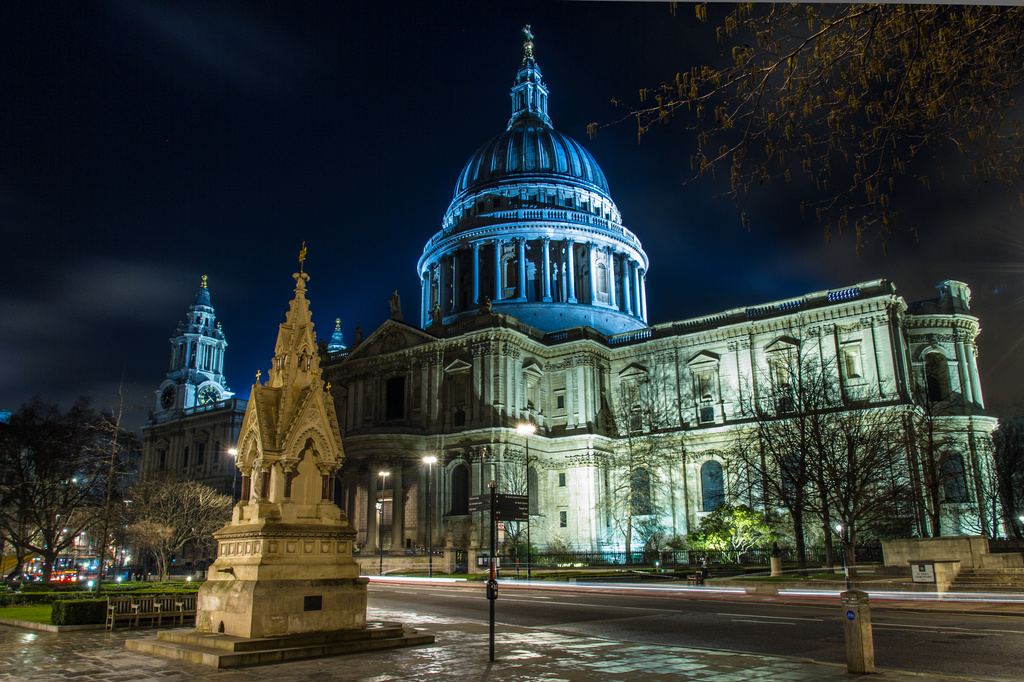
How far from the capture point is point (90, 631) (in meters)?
18.6

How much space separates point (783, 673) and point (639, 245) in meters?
75.3

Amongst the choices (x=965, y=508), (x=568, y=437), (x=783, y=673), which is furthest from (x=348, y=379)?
(x=783, y=673)

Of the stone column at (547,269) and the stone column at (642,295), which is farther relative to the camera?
the stone column at (642,295)

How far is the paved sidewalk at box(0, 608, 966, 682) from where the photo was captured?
11094 millimetres

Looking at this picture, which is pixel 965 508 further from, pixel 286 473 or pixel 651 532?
pixel 286 473

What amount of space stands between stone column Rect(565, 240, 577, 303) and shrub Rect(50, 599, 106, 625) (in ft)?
189

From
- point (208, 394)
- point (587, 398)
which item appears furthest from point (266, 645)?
point (208, 394)

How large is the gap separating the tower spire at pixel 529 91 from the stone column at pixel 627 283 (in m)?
24.2

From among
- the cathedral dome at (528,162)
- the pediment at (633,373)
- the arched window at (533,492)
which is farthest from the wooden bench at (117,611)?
the cathedral dome at (528,162)

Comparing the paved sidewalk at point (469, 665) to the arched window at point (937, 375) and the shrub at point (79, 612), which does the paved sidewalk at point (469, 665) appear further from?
the arched window at point (937, 375)

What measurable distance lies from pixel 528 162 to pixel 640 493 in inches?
1669

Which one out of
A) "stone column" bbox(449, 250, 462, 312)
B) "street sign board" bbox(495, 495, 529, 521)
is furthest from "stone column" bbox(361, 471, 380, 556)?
"street sign board" bbox(495, 495, 529, 521)

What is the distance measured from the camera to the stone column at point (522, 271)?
73562 mm

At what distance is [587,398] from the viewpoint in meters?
60.3
